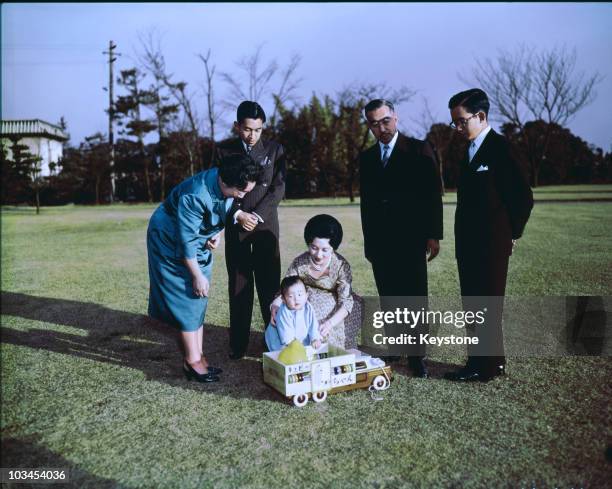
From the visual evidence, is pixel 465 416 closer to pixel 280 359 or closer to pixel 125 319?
pixel 280 359

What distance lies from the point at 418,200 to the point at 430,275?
3.69 meters

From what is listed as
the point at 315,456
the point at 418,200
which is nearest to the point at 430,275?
the point at 418,200

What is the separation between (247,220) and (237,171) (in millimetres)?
599

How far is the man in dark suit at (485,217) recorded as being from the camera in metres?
3.12

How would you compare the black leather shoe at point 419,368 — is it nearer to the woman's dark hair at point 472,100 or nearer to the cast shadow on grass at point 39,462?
the woman's dark hair at point 472,100

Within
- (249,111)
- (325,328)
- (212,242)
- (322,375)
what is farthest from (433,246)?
(249,111)

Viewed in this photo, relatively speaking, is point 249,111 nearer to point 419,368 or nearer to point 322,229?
point 322,229

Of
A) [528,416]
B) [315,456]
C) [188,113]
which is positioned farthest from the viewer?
[188,113]

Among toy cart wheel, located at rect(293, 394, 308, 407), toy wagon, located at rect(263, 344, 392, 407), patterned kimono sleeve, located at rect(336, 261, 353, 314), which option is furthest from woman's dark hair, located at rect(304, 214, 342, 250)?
toy cart wheel, located at rect(293, 394, 308, 407)

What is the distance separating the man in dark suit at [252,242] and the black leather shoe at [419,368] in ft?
4.26

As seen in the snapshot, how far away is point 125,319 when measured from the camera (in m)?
5.13

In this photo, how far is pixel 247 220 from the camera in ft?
11.7

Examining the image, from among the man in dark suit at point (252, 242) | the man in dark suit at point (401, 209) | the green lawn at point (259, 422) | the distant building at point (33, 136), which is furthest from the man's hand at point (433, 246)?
the distant building at point (33, 136)

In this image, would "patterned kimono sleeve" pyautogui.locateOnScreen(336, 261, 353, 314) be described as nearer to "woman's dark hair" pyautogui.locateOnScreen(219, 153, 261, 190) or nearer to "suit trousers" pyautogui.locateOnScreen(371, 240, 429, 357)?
"suit trousers" pyautogui.locateOnScreen(371, 240, 429, 357)
